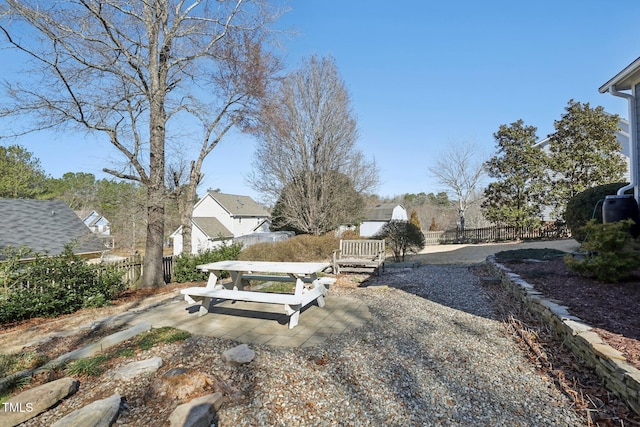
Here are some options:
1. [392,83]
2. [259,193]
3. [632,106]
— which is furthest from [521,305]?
[259,193]

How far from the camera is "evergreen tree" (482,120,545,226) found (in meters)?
19.3

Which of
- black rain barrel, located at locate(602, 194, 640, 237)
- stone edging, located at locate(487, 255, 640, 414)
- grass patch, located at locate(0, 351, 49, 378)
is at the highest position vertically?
black rain barrel, located at locate(602, 194, 640, 237)

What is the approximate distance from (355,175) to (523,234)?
11.7m

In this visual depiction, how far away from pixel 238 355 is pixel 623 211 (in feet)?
25.3

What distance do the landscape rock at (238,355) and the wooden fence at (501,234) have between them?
21.0 m

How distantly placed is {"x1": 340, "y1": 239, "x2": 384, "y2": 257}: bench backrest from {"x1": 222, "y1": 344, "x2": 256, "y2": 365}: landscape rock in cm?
666

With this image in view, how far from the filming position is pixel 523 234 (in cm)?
1973

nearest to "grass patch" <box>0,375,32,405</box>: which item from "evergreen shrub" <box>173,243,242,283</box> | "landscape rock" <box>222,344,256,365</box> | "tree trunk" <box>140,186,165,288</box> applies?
"landscape rock" <box>222,344,256,365</box>

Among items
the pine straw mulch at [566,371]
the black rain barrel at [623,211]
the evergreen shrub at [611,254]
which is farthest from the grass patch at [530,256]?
the pine straw mulch at [566,371]

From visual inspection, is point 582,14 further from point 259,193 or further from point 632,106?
point 259,193

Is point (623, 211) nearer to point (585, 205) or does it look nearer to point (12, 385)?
point (585, 205)

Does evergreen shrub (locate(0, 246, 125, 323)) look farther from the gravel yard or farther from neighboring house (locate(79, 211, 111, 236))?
neighboring house (locate(79, 211, 111, 236))

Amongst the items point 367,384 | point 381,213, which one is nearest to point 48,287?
point 367,384

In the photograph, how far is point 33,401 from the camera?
232 cm
